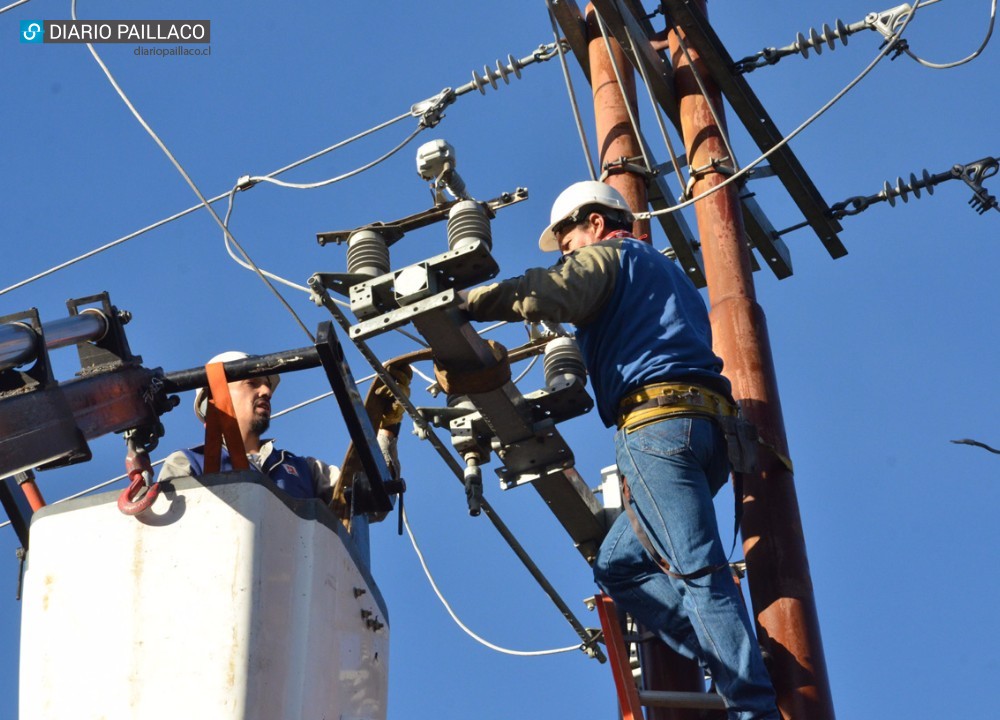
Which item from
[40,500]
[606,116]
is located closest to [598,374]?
[40,500]

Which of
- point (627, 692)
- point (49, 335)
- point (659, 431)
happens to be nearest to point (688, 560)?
point (659, 431)

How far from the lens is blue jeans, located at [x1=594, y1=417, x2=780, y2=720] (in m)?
4.62

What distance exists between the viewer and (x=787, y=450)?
18.7 ft

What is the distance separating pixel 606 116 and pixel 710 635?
3.29 m

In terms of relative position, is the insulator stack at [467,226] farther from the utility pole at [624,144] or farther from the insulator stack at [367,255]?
the utility pole at [624,144]

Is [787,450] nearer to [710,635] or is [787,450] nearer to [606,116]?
[710,635]

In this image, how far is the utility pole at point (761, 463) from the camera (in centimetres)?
511

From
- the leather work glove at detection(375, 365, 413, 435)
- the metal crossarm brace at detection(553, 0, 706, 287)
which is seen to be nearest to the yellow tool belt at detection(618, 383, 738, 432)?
the leather work glove at detection(375, 365, 413, 435)

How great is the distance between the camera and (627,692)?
4.97 metres

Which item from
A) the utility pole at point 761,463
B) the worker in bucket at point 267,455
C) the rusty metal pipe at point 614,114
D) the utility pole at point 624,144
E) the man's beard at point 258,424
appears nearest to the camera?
the utility pole at point 761,463

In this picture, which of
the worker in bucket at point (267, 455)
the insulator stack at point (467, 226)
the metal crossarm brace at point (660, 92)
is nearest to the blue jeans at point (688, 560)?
the insulator stack at point (467, 226)

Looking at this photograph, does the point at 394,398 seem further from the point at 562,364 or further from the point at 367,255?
the point at 367,255

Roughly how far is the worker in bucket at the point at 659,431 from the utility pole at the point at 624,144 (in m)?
0.46

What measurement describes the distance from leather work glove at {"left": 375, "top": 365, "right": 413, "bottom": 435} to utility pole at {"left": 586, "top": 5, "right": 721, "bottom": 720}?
126 centimetres
